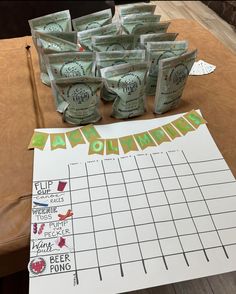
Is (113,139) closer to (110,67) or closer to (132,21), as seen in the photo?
(110,67)

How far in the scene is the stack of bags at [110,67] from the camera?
2.39ft

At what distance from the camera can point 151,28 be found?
881 millimetres

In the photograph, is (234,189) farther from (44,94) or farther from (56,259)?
(44,94)

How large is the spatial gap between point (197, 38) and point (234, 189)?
65 centimetres

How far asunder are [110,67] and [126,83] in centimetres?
5

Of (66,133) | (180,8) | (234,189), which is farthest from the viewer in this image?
(180,8)

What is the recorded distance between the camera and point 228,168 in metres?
0.66

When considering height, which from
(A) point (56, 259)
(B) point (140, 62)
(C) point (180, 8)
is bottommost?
(C) point (180, 8)

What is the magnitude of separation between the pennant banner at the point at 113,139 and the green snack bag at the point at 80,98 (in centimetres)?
3

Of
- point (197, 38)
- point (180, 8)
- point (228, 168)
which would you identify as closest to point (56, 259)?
→ point (228, 168)

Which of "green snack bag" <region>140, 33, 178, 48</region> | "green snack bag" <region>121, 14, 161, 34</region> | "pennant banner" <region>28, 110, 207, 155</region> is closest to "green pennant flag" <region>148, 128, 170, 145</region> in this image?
"pennant banner" <region>28, 110, 207, 155</region>

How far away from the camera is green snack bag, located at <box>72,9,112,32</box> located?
90cm

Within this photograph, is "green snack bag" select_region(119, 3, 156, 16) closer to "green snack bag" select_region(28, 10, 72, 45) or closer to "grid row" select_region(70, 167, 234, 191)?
"green snack bag" select_region(28, 10, 72, 45)

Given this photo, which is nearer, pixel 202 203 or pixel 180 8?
pixel 202 203
